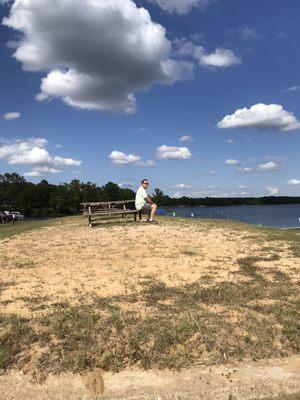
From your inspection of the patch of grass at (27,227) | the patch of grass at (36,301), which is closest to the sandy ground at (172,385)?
the patch of grass at (36,301)

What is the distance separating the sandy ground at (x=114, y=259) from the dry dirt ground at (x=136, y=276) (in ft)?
0.06

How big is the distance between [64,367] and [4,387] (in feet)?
1.90

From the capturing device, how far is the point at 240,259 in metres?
9.57

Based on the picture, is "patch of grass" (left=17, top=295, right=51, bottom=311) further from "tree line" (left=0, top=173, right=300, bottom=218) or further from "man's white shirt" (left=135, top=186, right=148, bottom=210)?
"tree line" (left=0, top=173, right=300, bottom=218)

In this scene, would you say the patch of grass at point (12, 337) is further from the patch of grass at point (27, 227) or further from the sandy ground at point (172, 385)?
the patch of grass at point (27, 227)

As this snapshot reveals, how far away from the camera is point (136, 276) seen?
795cm

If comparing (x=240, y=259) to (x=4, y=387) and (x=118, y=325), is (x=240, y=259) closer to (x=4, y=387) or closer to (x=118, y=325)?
(x=118, y=325)

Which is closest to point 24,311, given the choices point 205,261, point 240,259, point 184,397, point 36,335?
point 36,335

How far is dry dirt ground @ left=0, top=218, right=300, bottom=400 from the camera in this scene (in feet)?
13.5

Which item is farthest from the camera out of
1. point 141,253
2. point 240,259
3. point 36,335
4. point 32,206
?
point 32,206

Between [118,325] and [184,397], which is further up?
[118,325]

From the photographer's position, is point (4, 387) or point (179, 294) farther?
point (179, 294)

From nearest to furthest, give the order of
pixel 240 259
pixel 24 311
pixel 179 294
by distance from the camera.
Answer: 1. pixel 24 311
2. pixel 179 294
3. pixel 240 259

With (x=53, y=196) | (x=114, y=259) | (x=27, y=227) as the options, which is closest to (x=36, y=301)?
(x=114, y=259)
